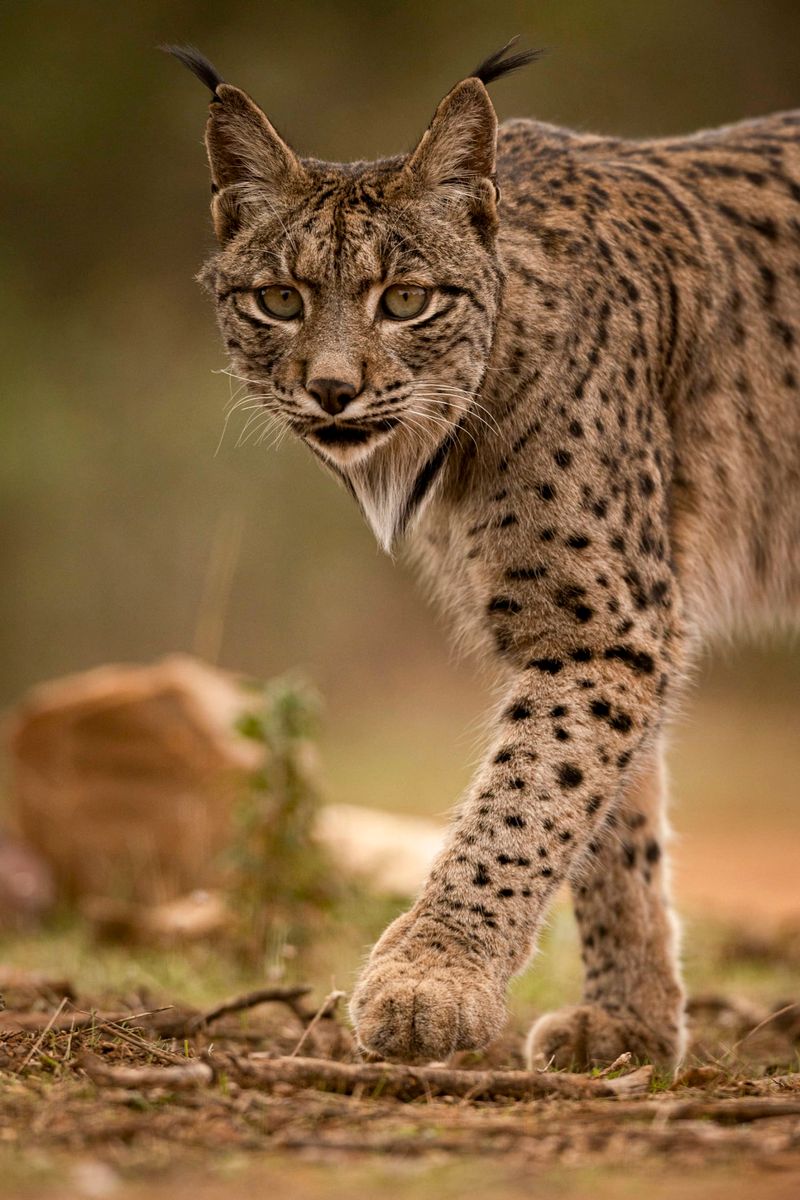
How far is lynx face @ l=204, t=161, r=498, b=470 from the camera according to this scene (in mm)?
3912

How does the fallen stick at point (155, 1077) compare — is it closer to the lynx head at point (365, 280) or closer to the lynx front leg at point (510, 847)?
the lynx front leg at point (510, 847)

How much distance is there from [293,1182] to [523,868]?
1501 millimetres

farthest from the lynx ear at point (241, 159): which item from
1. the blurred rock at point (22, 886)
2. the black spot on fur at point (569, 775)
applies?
the blurred rock at point (22, 886)

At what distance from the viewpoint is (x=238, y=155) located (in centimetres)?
424

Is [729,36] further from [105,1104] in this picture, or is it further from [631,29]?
[105,1104]

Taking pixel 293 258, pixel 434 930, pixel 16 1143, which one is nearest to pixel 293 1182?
pixel 16 1143

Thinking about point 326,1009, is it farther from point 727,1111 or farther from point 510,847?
point 727,1111

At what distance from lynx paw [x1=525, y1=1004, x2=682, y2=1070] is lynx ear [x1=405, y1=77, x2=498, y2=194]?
2259 mm

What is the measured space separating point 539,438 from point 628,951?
1.55m

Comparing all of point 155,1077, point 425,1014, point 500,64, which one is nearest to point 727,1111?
point 425,1014

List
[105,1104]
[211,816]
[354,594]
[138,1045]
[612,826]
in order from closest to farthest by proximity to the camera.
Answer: [105,1104] < [138,1045] < [612,826] < [211,816] < [354,594]

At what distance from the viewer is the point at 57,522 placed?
1549 centimetres

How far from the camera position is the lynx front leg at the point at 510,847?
336cm

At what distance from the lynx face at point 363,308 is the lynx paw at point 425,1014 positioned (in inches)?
52.4
